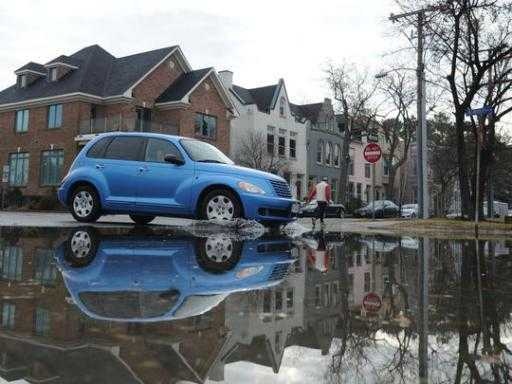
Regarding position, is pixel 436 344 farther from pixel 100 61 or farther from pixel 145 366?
pixel 100 61

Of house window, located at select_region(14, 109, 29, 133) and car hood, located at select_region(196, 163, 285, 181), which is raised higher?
house window, located at select_region(14, 109, 29, 133)

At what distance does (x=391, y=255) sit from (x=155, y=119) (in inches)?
1260

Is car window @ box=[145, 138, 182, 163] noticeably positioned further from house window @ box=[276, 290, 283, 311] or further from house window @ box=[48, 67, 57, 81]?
house window @ box=[48, 67, 57, 81]

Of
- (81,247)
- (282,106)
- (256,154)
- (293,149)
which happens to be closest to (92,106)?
(256,154)

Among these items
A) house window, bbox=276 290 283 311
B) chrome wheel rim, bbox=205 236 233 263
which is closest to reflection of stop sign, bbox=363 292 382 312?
house window, bbox=276 290 283 311

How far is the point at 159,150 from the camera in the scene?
412 inches

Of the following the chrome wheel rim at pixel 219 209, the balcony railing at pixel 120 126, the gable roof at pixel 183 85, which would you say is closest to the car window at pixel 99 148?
the chrome wheel rim at pixel 219 209

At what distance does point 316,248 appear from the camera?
8.12 m

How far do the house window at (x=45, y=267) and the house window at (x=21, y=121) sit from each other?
36.4m

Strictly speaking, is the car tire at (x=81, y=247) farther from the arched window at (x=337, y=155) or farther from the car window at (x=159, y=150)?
the arched window at (x=337, y=155)

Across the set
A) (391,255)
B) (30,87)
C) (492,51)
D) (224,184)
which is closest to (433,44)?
(492,51)

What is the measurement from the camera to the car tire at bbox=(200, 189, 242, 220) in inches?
387

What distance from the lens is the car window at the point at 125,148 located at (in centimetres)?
1061

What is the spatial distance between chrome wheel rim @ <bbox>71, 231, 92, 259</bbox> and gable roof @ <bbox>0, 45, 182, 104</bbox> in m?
28.6
